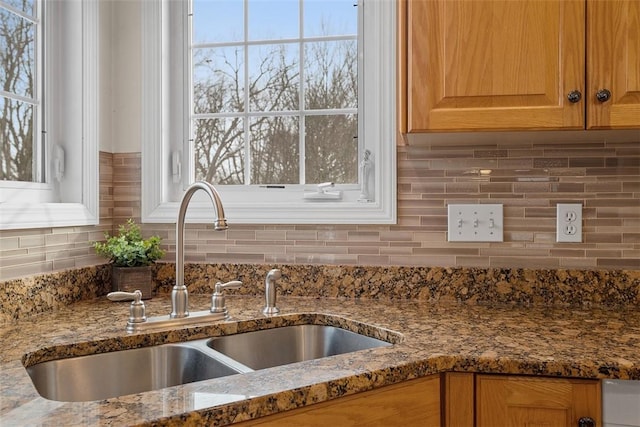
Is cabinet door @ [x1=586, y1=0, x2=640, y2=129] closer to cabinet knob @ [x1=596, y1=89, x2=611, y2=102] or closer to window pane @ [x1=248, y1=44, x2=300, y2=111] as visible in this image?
cabinet knob @ [x1=596, y1=89, x2=611, y2=102]

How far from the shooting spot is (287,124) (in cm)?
197

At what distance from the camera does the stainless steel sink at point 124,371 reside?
1.20 metres

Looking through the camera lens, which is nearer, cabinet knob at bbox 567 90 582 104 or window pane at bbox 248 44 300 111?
cabinet knob at bbox 567 90 582 104

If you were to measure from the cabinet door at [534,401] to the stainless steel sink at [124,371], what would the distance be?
510mm

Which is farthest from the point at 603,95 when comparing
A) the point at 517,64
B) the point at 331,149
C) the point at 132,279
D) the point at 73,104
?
the point at 73,104

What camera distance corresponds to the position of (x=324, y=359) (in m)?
1.09

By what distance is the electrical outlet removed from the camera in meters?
1.69

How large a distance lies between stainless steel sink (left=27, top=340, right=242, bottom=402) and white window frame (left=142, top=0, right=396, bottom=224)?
628 mm

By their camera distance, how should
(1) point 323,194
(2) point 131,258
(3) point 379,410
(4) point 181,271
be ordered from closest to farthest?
1. (3) point 379,410
2. (4) point 181,271
3. (2) point 131,258
4. (1) point 323,194

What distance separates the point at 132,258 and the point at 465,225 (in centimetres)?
105

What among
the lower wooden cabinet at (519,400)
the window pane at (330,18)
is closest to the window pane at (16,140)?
the window pane at (330,18)

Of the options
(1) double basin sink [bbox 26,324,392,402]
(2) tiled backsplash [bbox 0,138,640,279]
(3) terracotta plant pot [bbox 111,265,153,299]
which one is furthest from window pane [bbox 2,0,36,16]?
(1) double basin sink [bbox 26,324,392,402]

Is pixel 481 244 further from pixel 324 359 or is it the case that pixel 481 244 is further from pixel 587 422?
pixel 324 359

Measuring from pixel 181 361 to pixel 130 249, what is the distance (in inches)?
20.5
